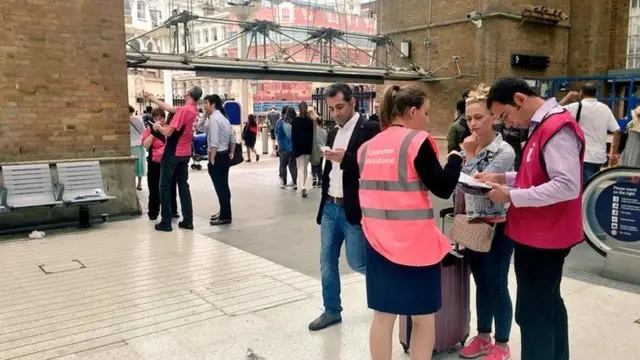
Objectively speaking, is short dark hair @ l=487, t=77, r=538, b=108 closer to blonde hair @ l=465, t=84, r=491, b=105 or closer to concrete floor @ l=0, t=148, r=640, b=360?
blonde hair @ l=465, t=84, r=491, b=105

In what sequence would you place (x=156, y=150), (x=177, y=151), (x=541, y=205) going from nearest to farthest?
(x=541, y=205), (x=177, y=151), (x=156, y=150)

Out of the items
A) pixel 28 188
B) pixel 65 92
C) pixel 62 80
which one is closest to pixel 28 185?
pixel 28 188

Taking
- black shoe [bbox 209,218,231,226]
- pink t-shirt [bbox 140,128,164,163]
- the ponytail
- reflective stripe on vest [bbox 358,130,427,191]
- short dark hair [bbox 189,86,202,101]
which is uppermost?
short dark hair [bbox 189,86,202,101]

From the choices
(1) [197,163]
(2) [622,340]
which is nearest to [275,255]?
(2) [622,340]

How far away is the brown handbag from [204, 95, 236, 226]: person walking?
16.8 feet

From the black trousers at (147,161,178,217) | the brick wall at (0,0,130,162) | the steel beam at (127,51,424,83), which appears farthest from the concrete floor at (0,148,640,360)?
the steel beam at (127,51,424,83)

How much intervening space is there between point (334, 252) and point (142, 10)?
46.3 m

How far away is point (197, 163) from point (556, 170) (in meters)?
14.2

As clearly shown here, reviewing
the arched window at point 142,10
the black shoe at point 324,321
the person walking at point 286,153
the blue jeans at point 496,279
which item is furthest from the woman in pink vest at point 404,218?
the arched window at point 142,10

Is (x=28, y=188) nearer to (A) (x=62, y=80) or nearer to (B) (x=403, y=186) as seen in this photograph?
(A) (x=62, y=80)

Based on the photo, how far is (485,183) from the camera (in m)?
2.75

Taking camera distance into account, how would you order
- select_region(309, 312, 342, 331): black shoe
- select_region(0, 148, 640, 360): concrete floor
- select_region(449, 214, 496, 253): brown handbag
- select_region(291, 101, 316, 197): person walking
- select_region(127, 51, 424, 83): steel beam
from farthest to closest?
select_region(127, 51, 424, 83): steel beam < select_region(291, 101, 316, 197): person walking < select_region(309, 312, 342, 331): black shoe < select_region(0, 148, 640, 360): concrete floor < select_region(449, 214, 496, 253): brown handbag

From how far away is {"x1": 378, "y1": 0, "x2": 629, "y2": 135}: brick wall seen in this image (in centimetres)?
1417

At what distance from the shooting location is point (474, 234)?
3244 mm
